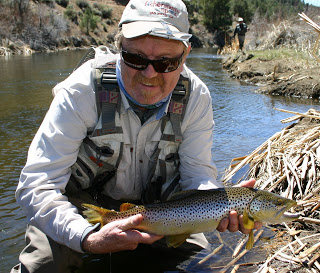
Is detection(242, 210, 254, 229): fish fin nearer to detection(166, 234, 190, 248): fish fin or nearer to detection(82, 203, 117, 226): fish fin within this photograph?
detection(166, 234, 190, 248): fish fin

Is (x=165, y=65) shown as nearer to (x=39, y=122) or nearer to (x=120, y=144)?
(x=120, y=144)

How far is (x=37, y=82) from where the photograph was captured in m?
12.7

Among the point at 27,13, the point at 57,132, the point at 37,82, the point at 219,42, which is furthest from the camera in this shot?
the point at 219,42

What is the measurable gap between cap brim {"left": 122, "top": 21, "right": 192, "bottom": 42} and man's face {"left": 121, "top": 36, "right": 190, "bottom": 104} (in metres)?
0.07

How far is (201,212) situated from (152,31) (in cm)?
130

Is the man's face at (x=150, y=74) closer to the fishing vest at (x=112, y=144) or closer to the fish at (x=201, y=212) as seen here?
the fishing vest at (x=112, y=144)

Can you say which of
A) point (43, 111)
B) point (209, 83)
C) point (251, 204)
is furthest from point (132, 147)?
point (209, 83)

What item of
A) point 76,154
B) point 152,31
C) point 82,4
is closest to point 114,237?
point 76,154

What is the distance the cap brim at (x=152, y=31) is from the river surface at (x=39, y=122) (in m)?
2.16

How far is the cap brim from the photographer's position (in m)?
2.58

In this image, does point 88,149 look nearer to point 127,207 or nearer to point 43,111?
point 127,207

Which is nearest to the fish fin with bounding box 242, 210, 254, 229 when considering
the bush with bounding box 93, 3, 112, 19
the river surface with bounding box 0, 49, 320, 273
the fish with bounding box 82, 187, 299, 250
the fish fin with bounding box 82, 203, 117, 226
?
the fish with bounding box 82, 187, 299, 250

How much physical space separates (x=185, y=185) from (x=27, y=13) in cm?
3519

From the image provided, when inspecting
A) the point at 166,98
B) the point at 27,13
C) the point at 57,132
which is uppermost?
the point at 166,98
